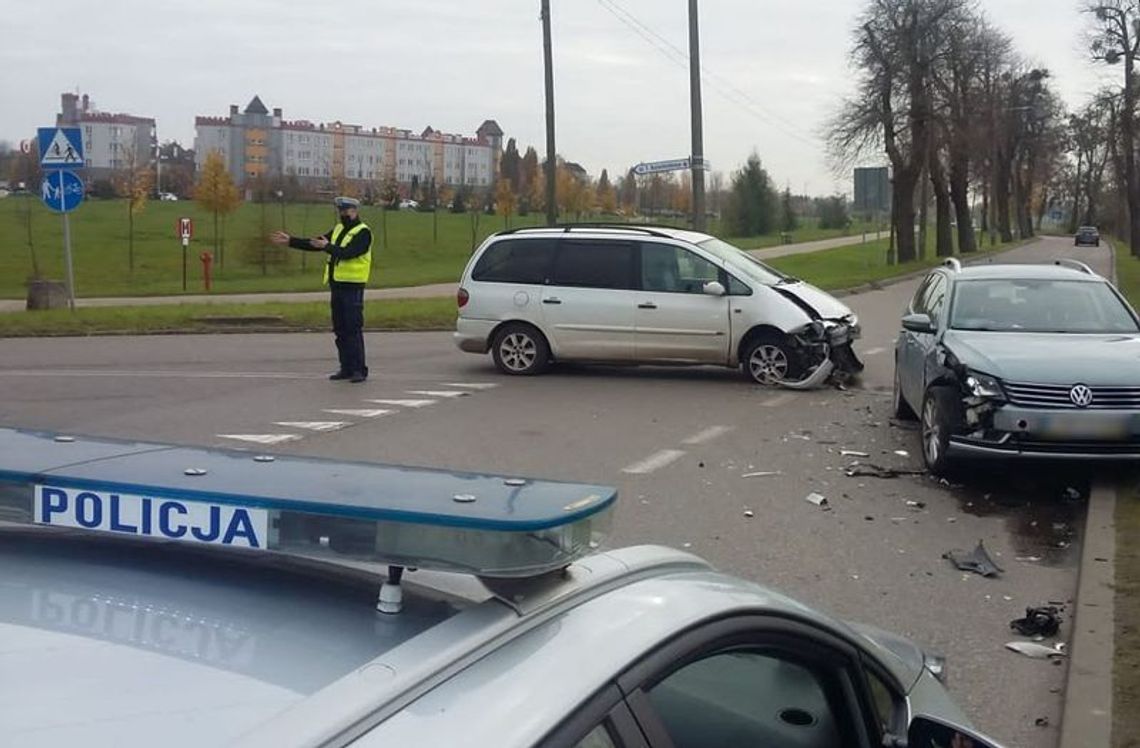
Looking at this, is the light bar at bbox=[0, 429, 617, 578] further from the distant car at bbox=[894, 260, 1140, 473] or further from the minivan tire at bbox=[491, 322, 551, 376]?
the minivan tire at bbox=[491, 322, 551, 376]

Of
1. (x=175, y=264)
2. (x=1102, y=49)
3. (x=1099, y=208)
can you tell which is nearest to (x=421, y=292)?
(x=175, y=264)

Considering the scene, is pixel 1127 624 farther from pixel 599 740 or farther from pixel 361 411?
pixel 361 411

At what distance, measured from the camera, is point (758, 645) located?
2350 millimetres

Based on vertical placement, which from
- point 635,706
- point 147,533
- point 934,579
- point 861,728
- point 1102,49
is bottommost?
point 934,579

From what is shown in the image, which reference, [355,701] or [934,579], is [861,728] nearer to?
[355,701]

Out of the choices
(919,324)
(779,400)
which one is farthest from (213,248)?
(919,324)

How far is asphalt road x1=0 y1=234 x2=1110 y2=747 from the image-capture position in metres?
6.92

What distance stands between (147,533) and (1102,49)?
59308 millimetres

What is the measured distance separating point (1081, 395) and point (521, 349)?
8.28 m

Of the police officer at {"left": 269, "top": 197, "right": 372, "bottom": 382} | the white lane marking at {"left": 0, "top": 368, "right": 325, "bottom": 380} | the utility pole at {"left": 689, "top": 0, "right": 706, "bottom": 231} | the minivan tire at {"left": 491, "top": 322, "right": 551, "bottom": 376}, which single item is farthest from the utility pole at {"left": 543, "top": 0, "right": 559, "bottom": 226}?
the police officer at {"left": 269, "top": 197, "right": 372, "bottom": 382}

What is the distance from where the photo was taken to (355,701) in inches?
62.5

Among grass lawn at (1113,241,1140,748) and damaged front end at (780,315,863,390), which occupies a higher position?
damaged front end at (780,315,863,390)

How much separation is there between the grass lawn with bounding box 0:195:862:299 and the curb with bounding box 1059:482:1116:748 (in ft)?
106

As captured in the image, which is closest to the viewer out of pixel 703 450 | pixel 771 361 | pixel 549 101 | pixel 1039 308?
pixel 1039 308
